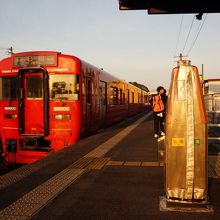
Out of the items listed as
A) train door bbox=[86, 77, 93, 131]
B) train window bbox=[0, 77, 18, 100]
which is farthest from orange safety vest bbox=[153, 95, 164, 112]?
train window bbox=[0, 77, 18, 100]

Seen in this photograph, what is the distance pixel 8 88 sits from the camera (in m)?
11.4

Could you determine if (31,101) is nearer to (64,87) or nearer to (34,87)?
(34,87)

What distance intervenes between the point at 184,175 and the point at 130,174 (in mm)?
2201

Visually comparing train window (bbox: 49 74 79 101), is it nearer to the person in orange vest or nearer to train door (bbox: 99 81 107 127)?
the person in orange vest

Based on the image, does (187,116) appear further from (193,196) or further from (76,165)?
(76,165)

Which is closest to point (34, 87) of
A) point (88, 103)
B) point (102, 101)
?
point (88, 103)

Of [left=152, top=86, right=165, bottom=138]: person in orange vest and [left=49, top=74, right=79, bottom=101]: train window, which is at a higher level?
[left=49, top=74, right=79, bottom=101]: train window

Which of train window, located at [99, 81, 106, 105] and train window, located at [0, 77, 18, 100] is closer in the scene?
train window, located at [0, 77, 18, 100]

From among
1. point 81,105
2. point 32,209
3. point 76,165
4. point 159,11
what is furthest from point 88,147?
point 32,209

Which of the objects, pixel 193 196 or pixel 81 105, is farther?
pixel 81 105

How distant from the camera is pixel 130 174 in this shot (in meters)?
6.78

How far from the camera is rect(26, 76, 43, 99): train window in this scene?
36.1 ft

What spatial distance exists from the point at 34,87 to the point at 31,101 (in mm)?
443

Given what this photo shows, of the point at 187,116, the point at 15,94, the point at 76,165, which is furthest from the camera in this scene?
the point at 15,94
